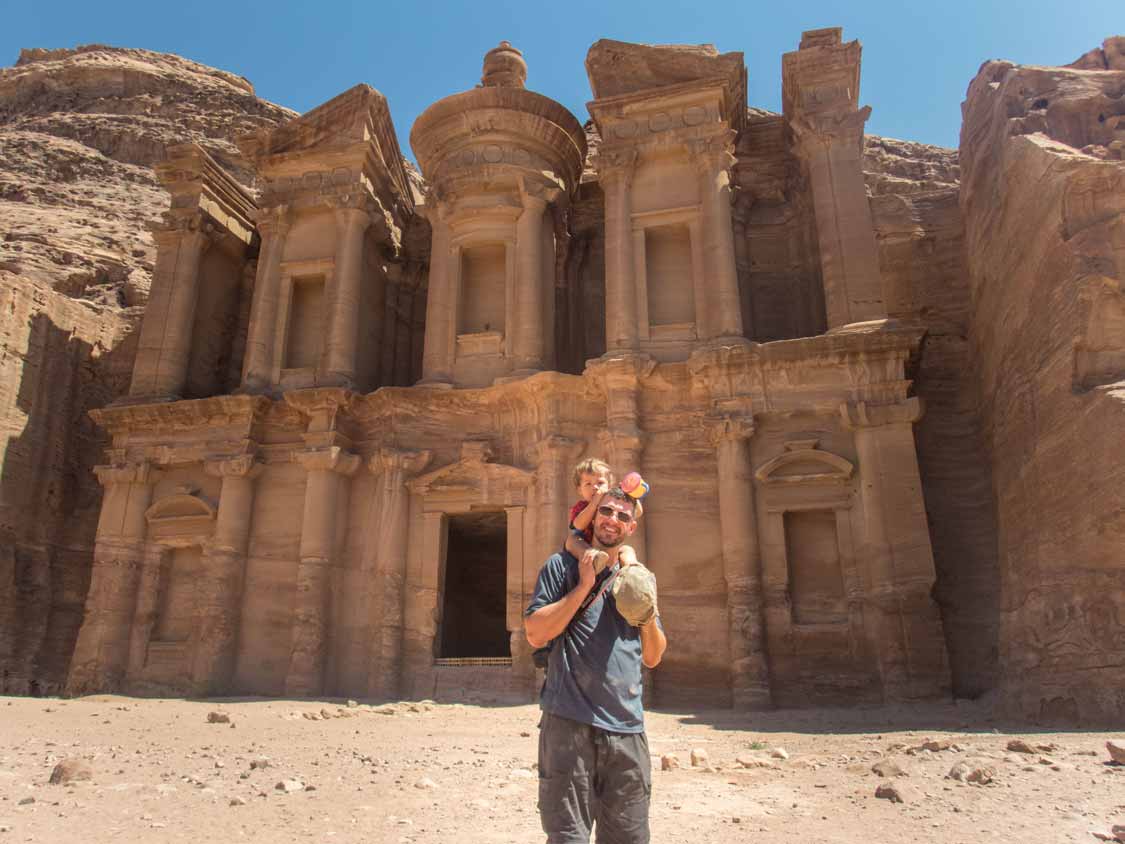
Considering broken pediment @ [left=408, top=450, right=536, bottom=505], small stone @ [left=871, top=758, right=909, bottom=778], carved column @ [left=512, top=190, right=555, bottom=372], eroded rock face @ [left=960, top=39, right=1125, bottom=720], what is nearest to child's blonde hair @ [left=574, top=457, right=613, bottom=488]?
small stone @ [left=871, top=758, right=909, bottom=778]

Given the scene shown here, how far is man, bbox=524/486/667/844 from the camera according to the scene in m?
3.47

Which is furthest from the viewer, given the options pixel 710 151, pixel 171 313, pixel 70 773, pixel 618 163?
pixel 171 313

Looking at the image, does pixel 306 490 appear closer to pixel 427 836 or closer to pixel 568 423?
pixel 568 423

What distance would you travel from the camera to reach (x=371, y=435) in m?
17.7

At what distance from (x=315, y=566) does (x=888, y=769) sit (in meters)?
11.7

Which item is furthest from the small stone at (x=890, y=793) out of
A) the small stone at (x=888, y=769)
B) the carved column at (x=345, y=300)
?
the carved column at (x=345, y=300)

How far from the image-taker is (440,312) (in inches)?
722

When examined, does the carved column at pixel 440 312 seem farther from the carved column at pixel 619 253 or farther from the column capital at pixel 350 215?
the carved column at pixel 619 253

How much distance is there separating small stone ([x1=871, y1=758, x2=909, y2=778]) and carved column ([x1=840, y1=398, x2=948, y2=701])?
5906 millimetres

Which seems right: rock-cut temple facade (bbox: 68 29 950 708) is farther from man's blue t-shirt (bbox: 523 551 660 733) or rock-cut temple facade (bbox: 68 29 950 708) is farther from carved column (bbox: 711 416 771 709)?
man's blue t-shirt (bbox: 523 551 660 733)

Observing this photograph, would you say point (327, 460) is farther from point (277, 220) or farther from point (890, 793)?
point (890, 793)

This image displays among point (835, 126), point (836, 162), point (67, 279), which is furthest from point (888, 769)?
point (67, 279)

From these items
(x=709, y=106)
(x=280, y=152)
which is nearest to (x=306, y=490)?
(x=280, y=152)

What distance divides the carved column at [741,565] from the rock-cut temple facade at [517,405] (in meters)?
0.05
